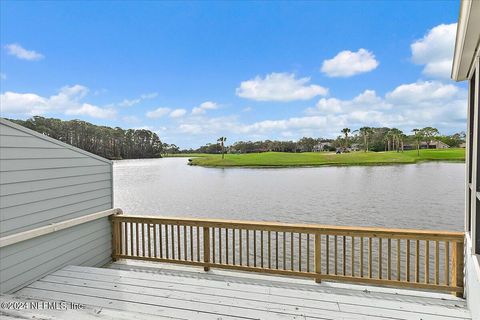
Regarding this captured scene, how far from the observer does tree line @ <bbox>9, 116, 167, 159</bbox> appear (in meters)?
49.7

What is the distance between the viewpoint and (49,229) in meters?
3.25

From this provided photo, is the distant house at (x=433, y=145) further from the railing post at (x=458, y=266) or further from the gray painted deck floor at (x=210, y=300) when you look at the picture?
the gray painted deck floor at (x=210, y=300)

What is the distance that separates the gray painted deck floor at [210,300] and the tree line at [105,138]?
43.0 metres

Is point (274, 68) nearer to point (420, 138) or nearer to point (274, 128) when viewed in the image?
point (274, 128)

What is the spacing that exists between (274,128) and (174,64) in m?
60.1

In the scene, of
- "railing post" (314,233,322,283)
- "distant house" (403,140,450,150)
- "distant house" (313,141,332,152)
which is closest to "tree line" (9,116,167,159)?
"railing post" (314,233,322,283)

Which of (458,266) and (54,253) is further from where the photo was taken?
(54,253)

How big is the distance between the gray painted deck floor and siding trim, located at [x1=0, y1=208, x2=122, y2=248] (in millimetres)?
498

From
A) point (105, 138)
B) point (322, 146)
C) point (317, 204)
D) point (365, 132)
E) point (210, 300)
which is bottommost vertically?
point (317, 204)

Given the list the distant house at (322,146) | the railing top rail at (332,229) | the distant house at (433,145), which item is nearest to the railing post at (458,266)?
the railing top rail at (332,229)

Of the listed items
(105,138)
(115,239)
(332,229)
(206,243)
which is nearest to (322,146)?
(105,138)

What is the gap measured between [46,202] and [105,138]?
218 feet

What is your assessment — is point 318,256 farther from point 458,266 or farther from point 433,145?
point 433,145

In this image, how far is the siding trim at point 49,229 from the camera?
109 inches
